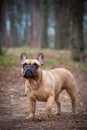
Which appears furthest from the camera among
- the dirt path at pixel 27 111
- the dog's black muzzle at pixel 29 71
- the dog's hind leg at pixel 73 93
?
the dog's hind leg at pixel 73 93

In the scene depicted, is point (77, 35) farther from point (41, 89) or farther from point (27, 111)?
point (41, 89)

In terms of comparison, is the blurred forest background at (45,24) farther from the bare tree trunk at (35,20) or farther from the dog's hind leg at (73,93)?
the dog's hind leg at (73,93)

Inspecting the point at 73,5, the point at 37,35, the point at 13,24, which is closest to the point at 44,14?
the point at 37,35

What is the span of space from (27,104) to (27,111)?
105 cm

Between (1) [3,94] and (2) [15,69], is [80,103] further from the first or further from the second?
(2) [15,69]

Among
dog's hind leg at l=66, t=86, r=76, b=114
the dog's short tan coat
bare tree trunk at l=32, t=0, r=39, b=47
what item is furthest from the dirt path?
bare tree trunk at l=32, t=0, r=39, b=47

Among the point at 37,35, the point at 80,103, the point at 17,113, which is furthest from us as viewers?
the point at 37,35

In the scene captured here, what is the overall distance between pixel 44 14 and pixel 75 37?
9553 millimetres

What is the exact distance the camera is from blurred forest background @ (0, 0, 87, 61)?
20.5 m

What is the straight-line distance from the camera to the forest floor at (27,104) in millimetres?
7106

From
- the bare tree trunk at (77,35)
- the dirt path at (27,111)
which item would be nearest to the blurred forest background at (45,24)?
the bare tree trunk at (77,35)

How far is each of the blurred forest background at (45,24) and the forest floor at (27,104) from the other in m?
1.62

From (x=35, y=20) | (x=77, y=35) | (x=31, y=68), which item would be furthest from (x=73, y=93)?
(x=35, y=20)

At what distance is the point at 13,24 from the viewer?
4069cm
